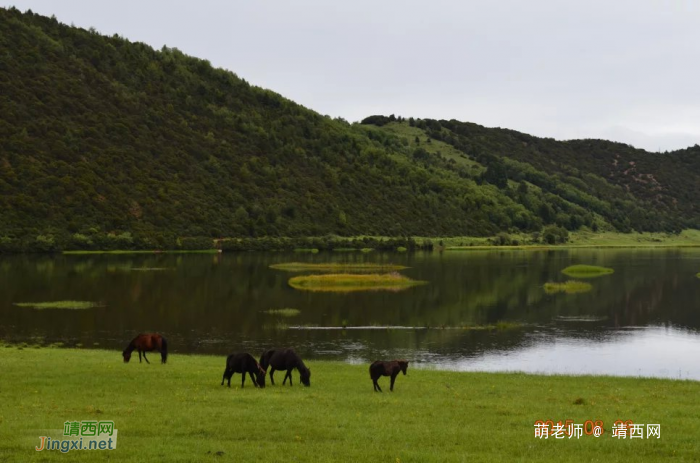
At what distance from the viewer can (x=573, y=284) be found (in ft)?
302

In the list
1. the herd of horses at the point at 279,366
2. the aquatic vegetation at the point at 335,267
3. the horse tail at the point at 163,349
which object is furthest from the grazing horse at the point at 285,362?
the aquatic vegetation at the point at 335,267

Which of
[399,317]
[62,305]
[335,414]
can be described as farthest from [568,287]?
[335,414]

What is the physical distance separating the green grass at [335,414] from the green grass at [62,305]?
124 feet

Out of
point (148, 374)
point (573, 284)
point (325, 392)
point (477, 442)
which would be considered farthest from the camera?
point (573, 284)

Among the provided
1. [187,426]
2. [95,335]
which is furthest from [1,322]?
[187,426]

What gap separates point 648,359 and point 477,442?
33255 millimetres

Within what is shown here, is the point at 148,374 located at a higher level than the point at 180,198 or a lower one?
lower

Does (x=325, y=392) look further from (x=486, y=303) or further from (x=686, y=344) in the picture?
(x=486, y=303)

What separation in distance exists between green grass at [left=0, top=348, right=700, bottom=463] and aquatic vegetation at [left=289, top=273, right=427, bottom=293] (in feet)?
186

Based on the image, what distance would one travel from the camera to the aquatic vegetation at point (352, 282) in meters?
88.2

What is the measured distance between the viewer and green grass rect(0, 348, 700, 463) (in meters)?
15.6

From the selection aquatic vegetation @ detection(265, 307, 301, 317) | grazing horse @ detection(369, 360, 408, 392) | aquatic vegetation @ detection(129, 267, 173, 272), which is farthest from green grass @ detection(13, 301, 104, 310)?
grazing horse @ detection(369, 360, 408, 392)

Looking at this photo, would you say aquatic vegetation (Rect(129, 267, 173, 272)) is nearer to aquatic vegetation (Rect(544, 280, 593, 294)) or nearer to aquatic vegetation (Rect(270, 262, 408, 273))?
aquatic vegetation (Rect(270, 262, 408, 273))

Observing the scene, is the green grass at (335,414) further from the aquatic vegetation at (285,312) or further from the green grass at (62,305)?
the green grass at (62,305)
